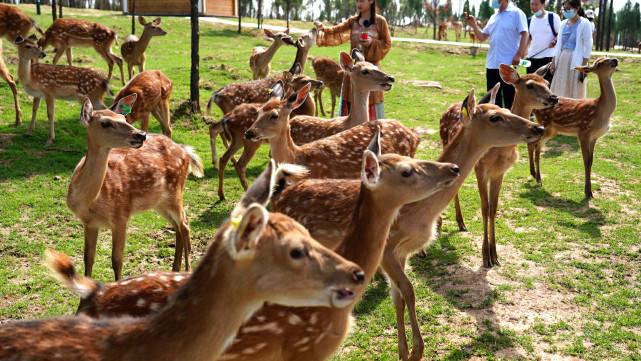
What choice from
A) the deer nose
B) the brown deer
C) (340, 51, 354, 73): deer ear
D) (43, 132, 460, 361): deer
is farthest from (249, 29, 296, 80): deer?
the deer nose

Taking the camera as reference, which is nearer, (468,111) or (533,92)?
(468,111)

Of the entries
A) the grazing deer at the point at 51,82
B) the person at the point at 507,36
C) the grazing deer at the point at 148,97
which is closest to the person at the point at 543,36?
the person at the point at 507,36

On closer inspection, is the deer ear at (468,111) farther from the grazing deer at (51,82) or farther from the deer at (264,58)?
the deer at (264,58)

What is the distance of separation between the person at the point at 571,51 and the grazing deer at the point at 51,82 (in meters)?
8.24

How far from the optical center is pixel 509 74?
6.98m

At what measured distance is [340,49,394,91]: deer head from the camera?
7.20m

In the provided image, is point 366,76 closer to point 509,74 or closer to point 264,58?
point 509,74

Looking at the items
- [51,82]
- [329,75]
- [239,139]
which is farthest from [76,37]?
[239,139]

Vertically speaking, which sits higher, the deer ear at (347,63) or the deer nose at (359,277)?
the deer ear at (347,63)

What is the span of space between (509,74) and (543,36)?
4450mm

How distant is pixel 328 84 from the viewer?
13.9 metres

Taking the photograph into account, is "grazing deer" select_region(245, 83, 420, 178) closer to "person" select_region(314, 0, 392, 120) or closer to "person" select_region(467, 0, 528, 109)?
"person" select_region(314, 0, 392, 120)

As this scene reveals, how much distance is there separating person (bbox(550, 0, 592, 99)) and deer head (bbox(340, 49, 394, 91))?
13.7ft

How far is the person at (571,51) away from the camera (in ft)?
32.7
